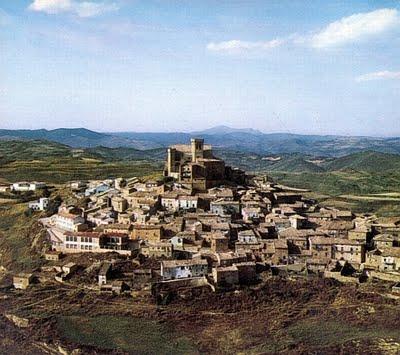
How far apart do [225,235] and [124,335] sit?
34.2 ft

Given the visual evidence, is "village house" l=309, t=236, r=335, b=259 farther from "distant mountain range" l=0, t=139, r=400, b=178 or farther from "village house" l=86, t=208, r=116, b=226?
"distant mountain range" l=0, t=139, r=400, b=178

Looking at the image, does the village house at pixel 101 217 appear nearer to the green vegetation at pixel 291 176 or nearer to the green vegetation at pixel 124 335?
the green vegetation at pixel 124 335

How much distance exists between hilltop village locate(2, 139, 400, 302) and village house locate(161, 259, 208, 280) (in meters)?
0.05

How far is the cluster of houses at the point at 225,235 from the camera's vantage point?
28.4 meters

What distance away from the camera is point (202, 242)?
30.7 meters

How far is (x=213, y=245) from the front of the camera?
30.3 m

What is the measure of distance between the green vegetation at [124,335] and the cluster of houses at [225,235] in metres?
4.33

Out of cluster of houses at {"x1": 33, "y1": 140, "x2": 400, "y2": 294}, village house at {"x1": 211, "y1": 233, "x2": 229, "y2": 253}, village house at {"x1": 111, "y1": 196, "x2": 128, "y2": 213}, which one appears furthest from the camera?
village house at {"x1": 111, "y1": 196, "x2": 128, "y2": 213}

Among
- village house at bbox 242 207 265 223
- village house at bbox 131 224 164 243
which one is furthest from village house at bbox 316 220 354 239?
village house at bbox 131 224 164 243

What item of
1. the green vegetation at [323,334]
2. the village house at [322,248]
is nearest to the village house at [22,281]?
the green vegetation at [323,334]

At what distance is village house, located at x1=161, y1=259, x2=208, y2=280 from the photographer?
2703 centimetres

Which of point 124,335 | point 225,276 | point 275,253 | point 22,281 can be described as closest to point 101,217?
point 22,281

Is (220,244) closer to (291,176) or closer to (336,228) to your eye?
(336,228)

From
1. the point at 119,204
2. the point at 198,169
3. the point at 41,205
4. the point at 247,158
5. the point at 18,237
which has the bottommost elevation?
the point at 247,158
